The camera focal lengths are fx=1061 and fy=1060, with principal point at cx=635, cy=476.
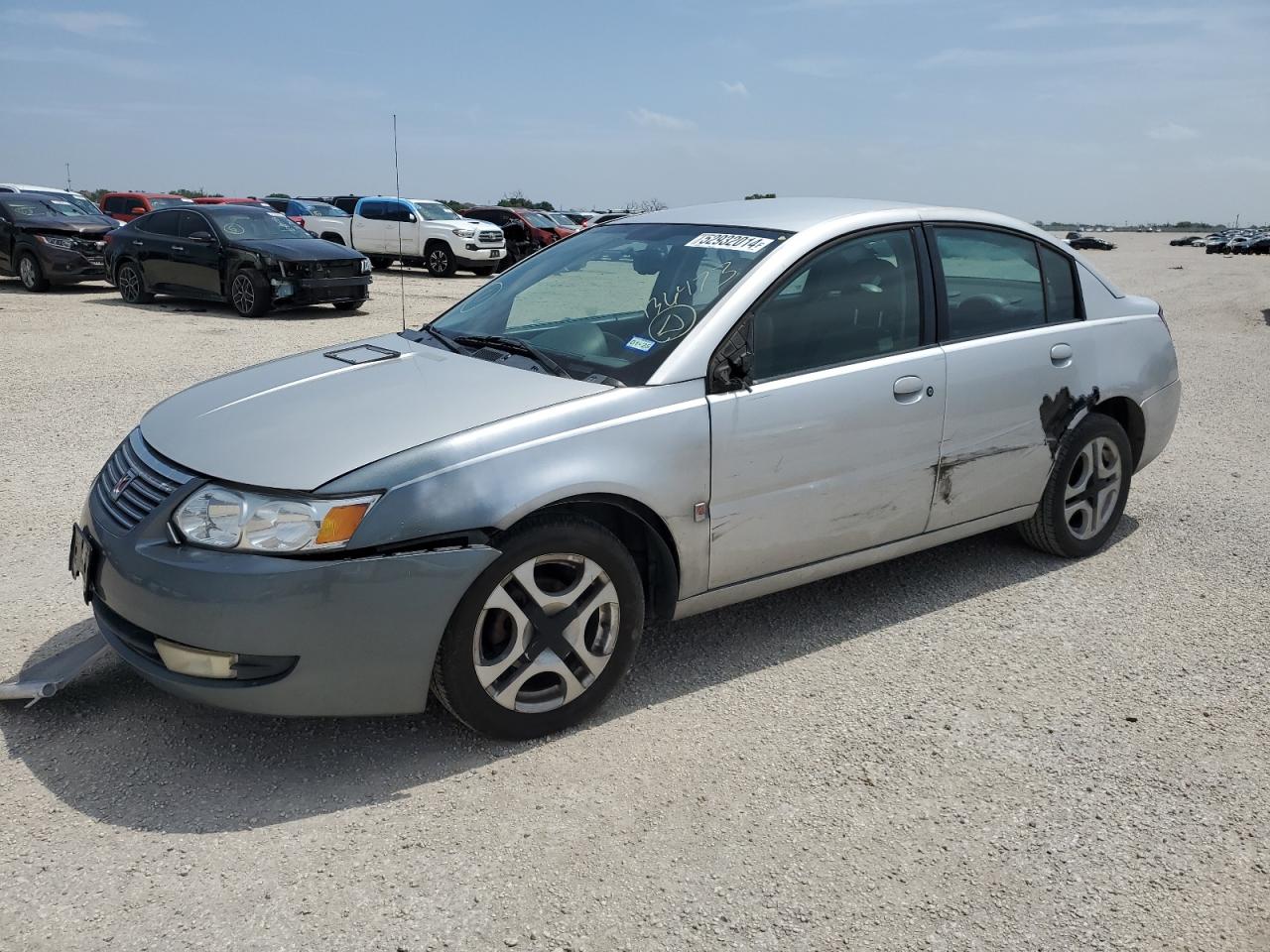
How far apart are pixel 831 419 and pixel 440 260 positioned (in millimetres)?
22362

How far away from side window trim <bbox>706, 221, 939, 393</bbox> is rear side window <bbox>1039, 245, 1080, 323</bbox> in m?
0.83

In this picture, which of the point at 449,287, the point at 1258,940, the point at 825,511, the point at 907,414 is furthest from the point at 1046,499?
the point at 449,287

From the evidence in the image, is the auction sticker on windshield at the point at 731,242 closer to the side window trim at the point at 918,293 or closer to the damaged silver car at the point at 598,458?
the damaged silver car at the point at 598,458

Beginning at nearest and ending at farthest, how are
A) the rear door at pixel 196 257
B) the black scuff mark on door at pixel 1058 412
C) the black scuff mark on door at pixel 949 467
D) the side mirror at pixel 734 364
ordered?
1. the side mirror at pixel 734 364
2. the black scuff mark on door at pixel 949 467
3. the black scuff mark on door at pixel 1058 412
4. the rear door at pixel 196 257

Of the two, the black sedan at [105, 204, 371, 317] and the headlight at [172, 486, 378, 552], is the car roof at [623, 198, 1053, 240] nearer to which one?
the headlight at [172, 486, 378, 552]

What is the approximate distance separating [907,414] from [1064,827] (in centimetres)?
166

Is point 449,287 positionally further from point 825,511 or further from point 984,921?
point 984,921

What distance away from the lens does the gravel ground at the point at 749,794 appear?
2584 mm

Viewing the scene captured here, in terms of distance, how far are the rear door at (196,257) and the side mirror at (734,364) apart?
43.3 feet

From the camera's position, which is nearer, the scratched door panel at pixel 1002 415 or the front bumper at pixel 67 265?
the scratched door panel at pixel 1002 415

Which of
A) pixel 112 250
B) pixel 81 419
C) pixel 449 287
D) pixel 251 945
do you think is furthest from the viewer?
pixel 449 287

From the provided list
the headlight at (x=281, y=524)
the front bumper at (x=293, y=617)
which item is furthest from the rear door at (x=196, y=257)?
the headlight at (x=281, y=524)

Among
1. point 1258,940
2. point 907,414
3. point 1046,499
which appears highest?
point 907,414

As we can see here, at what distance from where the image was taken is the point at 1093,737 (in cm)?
348
